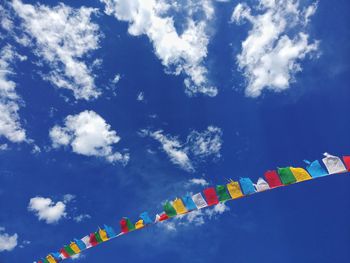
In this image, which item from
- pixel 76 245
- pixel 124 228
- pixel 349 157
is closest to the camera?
pixel 349 157

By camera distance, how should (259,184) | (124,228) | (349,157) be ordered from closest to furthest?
(349,157) → (259,184) → (124,228)

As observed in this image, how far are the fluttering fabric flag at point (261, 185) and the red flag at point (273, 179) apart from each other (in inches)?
6.6

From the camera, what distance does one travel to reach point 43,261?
20.7 metres

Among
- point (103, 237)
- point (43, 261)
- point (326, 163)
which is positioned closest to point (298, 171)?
point (326, 163)

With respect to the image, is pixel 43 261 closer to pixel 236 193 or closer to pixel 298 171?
pixel 236 193

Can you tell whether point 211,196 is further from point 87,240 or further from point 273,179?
point 87,240

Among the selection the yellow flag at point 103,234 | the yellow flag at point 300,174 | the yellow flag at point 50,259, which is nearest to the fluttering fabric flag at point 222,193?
the yellow flag at point 300,174

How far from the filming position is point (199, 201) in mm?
16656

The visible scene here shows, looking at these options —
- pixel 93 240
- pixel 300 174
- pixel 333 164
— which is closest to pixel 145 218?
pixel 93 240

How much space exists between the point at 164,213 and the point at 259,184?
5.03 m

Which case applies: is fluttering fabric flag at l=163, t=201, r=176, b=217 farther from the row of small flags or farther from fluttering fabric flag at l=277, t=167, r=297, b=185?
fluttering fabric flag at l=277, t=167, r=297, b=185

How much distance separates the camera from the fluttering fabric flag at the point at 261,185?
15.7 meters

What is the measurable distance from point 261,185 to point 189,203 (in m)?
3.61

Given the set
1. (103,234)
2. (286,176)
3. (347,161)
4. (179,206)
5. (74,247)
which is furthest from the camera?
(74,247)
